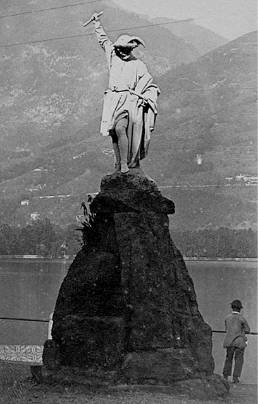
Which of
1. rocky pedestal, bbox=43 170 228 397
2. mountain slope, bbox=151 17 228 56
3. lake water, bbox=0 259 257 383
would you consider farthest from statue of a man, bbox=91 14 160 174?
mountain slope, bbox=151 17 228 56

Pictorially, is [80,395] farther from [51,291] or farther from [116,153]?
[51,291]

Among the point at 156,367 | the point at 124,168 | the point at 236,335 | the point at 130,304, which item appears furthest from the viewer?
the point at 236,335

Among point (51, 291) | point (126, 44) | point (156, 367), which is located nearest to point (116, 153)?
point (126, 44)

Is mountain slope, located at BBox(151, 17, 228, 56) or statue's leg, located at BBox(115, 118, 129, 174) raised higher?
mountain slope, located at BBox(151, 17, 228, 56)

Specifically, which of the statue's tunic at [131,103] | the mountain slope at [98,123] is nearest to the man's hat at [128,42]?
the statue's tunic at [131,103]

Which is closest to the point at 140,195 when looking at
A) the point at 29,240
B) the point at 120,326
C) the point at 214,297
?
the point at 120,326

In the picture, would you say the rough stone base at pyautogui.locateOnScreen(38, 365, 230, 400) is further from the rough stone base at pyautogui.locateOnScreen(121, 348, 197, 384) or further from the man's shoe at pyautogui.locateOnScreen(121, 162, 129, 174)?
the man's shoe at pyautogui.locateOnScreen(121, 162, 129, 174)

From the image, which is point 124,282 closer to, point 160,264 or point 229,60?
point 160,264
